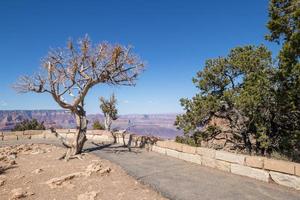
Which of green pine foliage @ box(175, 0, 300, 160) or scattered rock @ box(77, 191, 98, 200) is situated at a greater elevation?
green pine foliage @ box(175, 0, 300, 160)

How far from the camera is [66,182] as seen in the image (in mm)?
8586

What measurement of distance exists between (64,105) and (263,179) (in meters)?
9.49

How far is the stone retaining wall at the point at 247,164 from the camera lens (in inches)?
300

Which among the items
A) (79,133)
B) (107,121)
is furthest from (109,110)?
(79,133)

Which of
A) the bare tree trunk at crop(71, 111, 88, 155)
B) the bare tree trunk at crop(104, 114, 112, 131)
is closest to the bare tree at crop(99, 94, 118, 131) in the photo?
the bare tree trunk at crop(104, 114, 112, 131)

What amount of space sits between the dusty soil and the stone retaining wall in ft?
10.7

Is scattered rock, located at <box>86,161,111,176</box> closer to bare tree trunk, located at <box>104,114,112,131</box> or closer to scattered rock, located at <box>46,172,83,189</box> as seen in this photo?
scattered rock, located at <box>46,172,83,189</box>

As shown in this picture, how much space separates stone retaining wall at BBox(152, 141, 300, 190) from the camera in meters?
7.62

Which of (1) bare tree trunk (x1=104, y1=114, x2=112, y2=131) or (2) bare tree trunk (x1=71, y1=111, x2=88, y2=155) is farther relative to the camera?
(1) bare tree trunk (x1=104, y1=114, x2=112, y2=131)

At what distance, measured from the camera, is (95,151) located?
47.8 feet

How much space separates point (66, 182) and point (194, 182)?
4.35m

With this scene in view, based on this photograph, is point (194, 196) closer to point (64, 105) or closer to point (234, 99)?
point (234, 99)

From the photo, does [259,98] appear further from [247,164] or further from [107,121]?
[107,121]

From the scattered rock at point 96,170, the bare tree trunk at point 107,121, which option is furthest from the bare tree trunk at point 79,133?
the bare tree trunk at point 107,121
